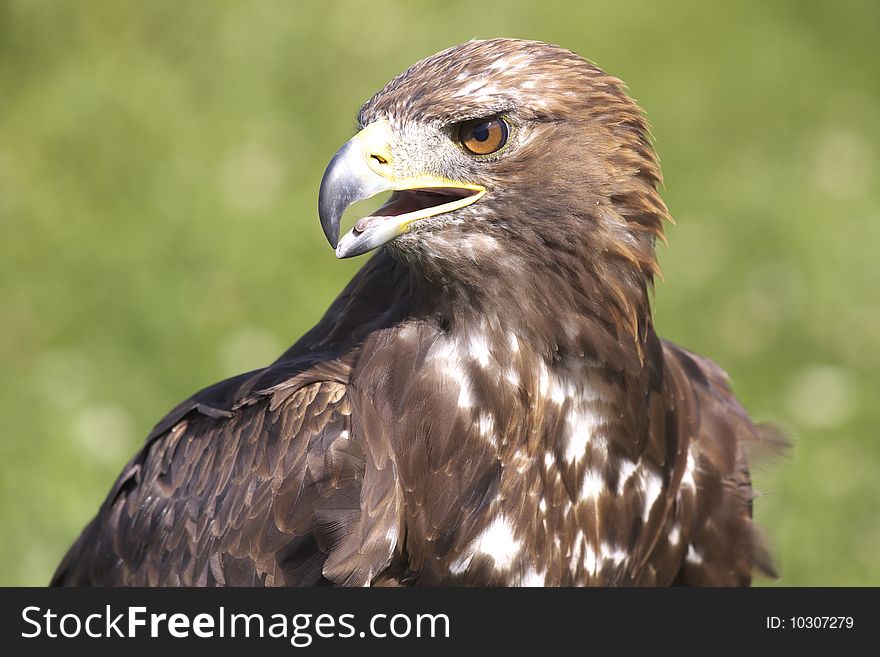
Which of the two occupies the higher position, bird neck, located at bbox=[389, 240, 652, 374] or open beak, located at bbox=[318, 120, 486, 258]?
open beak, located at bbox=[318, 120, 486, 258]

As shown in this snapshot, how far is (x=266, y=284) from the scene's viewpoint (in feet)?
27.3

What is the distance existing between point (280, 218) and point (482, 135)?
519 centimetres

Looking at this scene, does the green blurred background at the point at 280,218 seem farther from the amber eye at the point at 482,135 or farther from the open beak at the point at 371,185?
the amber eye at the point at 482,135

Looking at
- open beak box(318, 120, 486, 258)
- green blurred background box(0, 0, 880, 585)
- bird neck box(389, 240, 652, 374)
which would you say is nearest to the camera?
open beak box(318, 120, 486, 258)

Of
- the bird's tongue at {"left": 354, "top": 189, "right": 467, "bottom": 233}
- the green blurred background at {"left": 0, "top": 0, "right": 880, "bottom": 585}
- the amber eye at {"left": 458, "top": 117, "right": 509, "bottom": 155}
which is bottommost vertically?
the bird's tongue at {"left": 354, "top": 189, "right": 467, "bottom": 233}

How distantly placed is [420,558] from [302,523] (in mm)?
355

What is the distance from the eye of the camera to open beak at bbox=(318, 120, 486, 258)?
3.61 m

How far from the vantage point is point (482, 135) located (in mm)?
3666

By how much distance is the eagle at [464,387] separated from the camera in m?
3.67

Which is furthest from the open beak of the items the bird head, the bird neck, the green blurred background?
the green blurred background

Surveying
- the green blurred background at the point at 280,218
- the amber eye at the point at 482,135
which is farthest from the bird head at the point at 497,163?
the green blurred background at the point at 280,218

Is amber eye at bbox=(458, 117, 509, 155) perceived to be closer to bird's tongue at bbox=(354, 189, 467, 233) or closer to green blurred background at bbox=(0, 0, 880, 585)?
bird's tongue at bbox=(354, 189, 467, 233)

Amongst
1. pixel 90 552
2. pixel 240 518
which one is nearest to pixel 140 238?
pixel 90 552

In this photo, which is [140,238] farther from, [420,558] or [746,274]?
[420,558]
